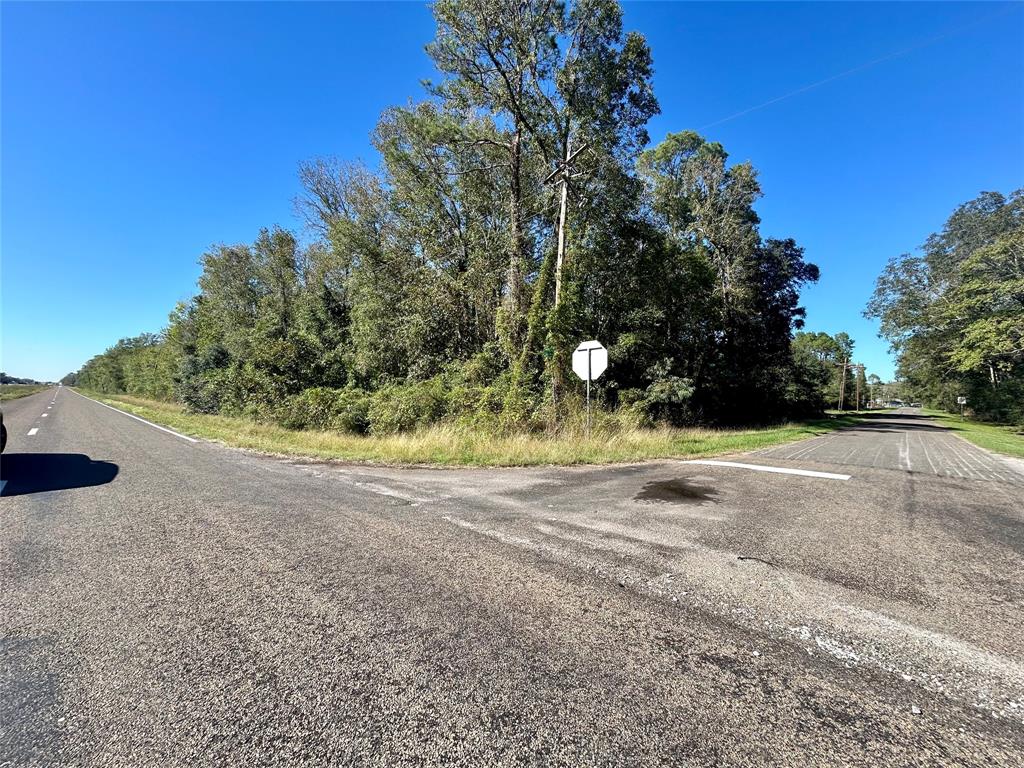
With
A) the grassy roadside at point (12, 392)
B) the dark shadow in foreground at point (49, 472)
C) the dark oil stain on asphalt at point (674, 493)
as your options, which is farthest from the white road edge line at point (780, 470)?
the grassy roadside at point (12, 392)

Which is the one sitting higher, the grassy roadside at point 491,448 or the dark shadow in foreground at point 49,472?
the grassy roadside at point 491,448

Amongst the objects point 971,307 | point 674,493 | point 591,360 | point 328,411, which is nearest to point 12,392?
point 328,411

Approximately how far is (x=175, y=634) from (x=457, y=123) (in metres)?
16.2

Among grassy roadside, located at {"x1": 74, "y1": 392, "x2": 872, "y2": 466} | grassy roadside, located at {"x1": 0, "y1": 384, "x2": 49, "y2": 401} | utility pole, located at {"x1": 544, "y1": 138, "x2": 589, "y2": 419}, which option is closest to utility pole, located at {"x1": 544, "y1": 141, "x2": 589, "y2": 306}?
utility pole, located at {"x1": 544, "y1": 138, "x2": 589, "y2": 419}

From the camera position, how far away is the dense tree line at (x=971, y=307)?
821 inches

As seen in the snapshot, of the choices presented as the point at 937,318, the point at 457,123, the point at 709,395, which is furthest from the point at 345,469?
the point at 937,318

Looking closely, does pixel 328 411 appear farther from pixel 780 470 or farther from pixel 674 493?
pixel 780 470

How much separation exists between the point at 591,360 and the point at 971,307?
90.8ft

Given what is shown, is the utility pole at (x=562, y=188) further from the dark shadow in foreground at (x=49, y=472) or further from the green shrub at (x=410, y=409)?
the dark shadow in foreground at (x=49, y=472)

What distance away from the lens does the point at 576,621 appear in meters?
2.40

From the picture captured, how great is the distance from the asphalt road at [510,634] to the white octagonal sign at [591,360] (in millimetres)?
5167

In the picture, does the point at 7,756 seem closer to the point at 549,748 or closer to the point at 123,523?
the point at 549,748

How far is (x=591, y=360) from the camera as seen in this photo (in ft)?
32.4

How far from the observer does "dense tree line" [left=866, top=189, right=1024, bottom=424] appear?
20.8 metres
